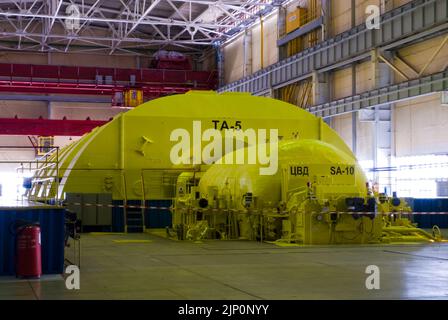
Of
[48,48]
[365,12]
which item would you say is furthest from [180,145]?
[48,48]

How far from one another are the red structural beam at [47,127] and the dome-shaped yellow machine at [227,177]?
8586 millimetres

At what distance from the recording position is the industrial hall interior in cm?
1032

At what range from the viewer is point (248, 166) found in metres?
17.5

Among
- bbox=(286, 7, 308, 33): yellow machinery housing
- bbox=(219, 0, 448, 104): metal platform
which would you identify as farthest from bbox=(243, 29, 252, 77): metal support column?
bbox=(286, 7, 308, 33): yellow machinery housing

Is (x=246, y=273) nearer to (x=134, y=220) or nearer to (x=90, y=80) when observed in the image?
(x=134, y=220)

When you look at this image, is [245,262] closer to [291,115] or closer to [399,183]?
[291,115]

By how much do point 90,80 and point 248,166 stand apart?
26.5m

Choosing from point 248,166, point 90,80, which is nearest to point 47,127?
point 90,80

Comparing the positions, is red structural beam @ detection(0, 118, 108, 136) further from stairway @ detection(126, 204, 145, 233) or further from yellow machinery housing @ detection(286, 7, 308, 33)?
stairway @ detection(126, 204, 145, 233)

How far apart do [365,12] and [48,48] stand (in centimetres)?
2440

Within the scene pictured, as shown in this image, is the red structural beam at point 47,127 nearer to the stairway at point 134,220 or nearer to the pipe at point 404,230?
the stairway at point 134,220

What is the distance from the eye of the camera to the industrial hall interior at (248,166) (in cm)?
1032

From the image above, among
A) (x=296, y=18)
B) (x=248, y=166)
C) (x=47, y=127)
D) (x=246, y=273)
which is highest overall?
(x=296, y=18)

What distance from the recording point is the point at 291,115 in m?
24.4
